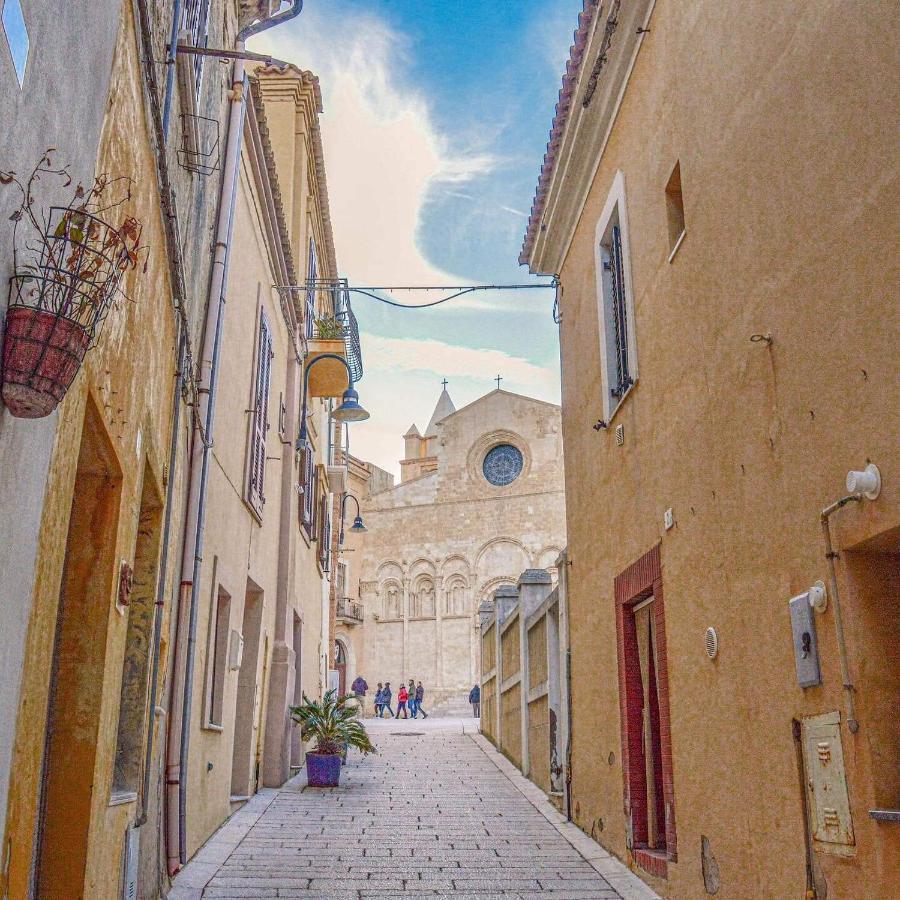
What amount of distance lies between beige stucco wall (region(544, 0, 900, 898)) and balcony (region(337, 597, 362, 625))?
3282cm

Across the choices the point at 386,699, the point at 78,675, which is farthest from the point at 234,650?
the point at 386,699

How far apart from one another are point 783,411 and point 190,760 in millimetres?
5707

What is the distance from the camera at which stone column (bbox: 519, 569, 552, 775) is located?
45.7 feet

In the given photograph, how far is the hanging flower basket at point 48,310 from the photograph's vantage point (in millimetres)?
2848

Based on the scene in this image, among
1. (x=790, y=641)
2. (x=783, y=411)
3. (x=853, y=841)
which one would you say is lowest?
(x=853, y=841)

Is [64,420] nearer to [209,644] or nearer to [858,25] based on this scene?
[858,25]

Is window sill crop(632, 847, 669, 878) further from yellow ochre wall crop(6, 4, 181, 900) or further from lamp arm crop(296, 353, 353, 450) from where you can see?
lamp arm crop(296, 353, 353, 450)

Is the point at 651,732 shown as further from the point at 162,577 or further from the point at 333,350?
the point at 333,350

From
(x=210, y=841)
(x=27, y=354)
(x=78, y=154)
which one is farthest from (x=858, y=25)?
(x=210, y=841)

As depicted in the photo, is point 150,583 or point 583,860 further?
point 583,860

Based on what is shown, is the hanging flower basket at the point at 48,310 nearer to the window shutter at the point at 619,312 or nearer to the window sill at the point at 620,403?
the window sill at the point at 620,403

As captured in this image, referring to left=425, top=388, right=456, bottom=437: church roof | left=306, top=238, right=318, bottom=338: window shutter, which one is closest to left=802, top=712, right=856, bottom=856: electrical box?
left=306, top=238, right=318, bottom=338: window shutter

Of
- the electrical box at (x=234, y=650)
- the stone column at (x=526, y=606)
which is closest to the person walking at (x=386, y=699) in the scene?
the stone column at (x=526, y=606)

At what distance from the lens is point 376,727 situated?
26734 millimetres
